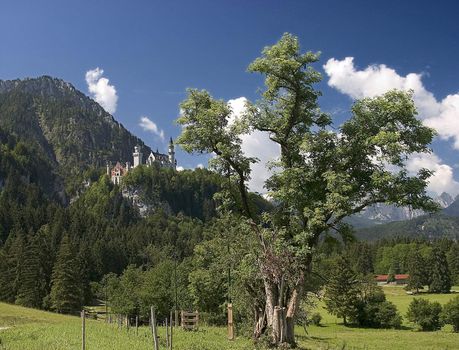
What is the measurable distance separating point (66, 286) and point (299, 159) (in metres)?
75.3

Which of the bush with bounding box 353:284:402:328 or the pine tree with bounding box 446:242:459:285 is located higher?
the pine tree with bounding box 446:242:459:285

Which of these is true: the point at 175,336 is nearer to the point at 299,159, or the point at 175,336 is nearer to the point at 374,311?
the point at 299,159

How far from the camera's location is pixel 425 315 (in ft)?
231

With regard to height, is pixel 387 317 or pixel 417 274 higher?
pixel 417 274

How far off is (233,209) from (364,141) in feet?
24.3

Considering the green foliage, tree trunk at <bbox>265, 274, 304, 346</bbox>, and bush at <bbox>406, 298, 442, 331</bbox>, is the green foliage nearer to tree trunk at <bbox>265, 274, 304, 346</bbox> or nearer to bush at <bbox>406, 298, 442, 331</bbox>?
bush at <bbox>406, 298, 442, 331</bbox>

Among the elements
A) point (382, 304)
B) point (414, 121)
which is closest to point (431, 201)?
point (414, 121)

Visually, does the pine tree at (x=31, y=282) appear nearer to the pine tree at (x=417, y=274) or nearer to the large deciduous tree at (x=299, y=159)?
the large deciduous tree at (x=299, y=159)

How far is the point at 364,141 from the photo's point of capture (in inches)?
806

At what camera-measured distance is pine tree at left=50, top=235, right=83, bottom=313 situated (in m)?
84.8

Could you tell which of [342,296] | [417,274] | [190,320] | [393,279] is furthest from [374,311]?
[393,279]

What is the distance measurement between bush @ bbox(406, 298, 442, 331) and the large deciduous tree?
55.3 metres

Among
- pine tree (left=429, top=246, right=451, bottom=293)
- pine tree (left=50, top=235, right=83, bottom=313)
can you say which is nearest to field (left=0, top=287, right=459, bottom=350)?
pine tree (left=50, top=235, right=83, bottom=313)

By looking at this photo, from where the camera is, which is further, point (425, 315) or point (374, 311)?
point (374, 311)
